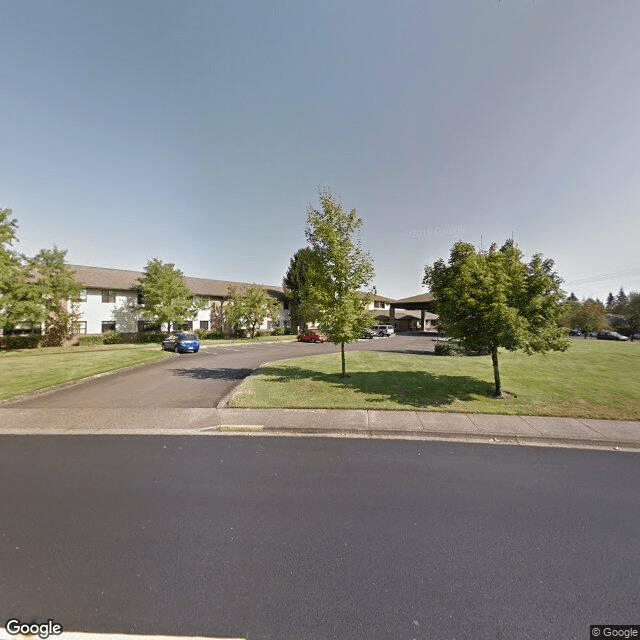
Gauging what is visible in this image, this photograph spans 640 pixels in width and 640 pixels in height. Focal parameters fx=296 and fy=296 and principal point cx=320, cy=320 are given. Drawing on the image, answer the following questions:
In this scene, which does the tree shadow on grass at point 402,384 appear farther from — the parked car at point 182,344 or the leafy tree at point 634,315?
the leafy tree at point 634,315

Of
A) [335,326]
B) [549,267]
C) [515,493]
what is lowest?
[515,493]

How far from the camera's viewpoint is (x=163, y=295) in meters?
31.4

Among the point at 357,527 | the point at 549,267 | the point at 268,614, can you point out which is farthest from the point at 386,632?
the point at 549,267

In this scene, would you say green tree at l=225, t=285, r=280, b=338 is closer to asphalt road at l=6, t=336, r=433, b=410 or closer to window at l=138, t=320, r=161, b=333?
window at l=138, t=320, r=161, b=333

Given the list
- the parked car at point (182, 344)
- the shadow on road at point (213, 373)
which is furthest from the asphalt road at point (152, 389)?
the parked car at point (182, 344)

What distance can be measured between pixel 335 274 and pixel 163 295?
83.2 feet

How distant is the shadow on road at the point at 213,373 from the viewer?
14305 millimetres

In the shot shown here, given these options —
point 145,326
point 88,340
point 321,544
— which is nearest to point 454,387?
point 321,544

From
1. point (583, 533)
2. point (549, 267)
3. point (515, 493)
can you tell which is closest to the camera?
point (583, 533)

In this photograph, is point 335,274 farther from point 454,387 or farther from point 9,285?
point 9,285

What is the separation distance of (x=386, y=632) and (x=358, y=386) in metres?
9.36

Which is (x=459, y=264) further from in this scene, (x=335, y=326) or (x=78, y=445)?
(x=78, y=445)

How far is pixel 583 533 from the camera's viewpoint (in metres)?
3.99

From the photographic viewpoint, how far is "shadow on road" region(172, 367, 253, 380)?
1431cm
